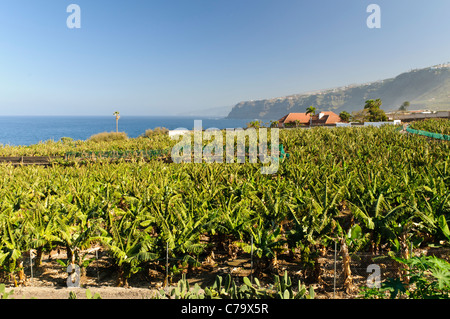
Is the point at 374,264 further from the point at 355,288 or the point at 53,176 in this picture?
the point at 53,176

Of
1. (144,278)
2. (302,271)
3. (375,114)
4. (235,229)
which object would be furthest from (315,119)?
(144,278)

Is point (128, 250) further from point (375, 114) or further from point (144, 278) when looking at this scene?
point (375, 114)

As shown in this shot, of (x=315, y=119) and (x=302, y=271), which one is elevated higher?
(x=315, y=119)

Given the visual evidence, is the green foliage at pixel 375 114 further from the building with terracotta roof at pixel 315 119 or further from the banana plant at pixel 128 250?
the banana plant at pixel 128 250

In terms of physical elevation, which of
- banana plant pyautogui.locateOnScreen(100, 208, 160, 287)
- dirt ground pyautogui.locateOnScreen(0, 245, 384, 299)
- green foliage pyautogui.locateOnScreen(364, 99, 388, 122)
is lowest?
dirt ground pyautogui.locateOnScreen(0, 245, 384, 299)

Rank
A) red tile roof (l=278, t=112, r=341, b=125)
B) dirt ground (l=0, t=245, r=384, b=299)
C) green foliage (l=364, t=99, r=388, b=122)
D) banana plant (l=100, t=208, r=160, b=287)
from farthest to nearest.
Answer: red tile roof (l=278, t=112, r=341, b=125) < green foliage (l=364, t=99, r=388, b=122) < banana plant (l=100, t=208, r=160, b=287) < dirt ground (l=0, t=245, r=384, b=299)

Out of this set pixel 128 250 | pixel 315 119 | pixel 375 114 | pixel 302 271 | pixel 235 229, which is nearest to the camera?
pixel 128 250

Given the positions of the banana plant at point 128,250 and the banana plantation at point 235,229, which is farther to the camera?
the banana plantation at point 235,229

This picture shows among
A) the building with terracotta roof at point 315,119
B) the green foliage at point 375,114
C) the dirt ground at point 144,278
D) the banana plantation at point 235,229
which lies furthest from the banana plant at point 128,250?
the building with terracotta roof at point 315,119

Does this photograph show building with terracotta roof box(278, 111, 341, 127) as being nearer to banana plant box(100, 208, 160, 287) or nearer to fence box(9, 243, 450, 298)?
fence box(9, 243, 450, 298)

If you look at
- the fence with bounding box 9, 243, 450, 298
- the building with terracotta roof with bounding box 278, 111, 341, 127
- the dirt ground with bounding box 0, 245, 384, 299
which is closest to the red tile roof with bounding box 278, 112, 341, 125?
the building with terracotta roof with bounding box 278, 111, 341, 127
